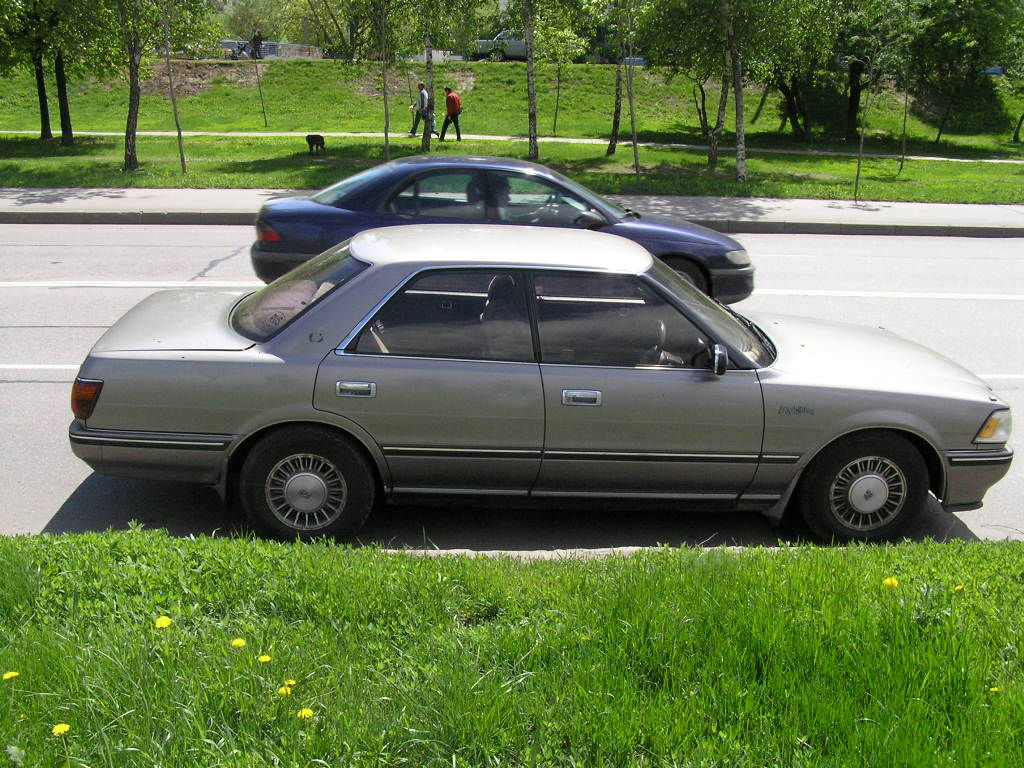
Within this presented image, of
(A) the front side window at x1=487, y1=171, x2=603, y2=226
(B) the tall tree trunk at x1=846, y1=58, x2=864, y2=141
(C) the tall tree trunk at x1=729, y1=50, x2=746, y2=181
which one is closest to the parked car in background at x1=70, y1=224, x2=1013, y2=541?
(A) the front side window at x1=487, y1=171, x2=603, y2=226

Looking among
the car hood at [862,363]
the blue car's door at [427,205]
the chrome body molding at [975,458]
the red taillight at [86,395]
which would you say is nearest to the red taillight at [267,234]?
the blue car's door at [427,205]

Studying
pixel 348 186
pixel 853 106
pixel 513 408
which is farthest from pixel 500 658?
pixel 853 106

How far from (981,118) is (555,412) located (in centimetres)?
4302

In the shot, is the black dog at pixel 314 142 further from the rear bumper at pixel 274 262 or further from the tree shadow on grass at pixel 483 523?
the tree shadow on grass at pixel 483 523

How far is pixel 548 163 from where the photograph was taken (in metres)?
25.4

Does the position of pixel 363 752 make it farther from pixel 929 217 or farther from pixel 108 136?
pixel 108 136

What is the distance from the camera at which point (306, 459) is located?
519 centimetres

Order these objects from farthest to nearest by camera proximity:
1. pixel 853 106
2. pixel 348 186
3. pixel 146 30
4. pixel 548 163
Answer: pixel 853 106
pixel 548 163
pixel 146 30
pixel 348 186

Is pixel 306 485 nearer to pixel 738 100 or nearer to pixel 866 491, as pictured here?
pixel 866 491

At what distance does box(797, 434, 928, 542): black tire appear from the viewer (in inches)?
211

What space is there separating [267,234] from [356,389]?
4981 mm

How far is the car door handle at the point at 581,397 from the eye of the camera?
516 cm

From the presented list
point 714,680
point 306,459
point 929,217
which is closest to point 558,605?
point 714,680

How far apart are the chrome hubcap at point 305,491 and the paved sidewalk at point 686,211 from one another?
11718 mm
